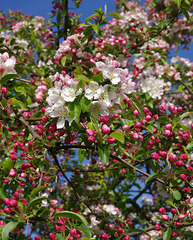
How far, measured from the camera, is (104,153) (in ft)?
4.63

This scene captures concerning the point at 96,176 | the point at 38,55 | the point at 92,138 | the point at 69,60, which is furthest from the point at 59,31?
the point at 92,138

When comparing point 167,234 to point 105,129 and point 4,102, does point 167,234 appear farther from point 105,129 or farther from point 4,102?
point 4,102

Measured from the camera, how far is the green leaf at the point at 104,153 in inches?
53.8

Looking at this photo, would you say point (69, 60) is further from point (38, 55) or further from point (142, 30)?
point (38, 55)

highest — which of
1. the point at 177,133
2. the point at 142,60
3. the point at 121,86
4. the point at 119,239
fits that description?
the point at 142,60

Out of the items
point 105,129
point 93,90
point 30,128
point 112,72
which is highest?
point 112,72

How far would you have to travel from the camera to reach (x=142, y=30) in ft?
11.2

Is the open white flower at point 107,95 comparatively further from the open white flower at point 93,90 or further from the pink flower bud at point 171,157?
the pink flower bud at point 171,157

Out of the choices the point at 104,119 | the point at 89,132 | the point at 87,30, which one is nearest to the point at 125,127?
the point at 104,119

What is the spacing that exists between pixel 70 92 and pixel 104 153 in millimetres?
412

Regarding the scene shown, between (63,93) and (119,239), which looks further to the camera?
(119,239)

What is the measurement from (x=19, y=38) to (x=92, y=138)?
3.40m

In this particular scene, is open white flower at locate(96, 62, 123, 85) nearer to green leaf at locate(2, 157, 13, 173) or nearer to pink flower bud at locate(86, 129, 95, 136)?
pink flower bud at locate(86, 129, 95, 136)

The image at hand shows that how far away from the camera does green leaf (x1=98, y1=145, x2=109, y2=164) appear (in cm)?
137
